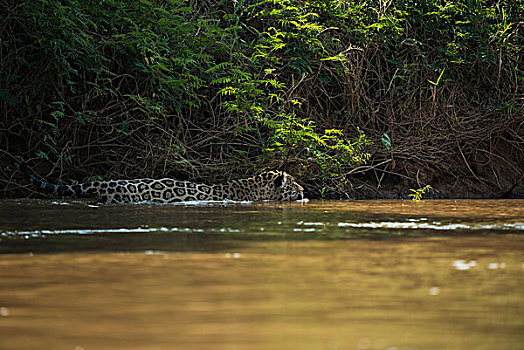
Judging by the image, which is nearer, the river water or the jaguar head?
the river water

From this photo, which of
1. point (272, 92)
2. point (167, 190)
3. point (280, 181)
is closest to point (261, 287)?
point (167, 190)

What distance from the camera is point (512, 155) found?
1085cm

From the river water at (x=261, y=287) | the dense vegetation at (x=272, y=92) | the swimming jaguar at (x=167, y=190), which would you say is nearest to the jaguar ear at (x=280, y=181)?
Answer: the swimming jaguar at (x=167, y=190)

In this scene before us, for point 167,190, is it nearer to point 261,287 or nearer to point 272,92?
point 272,92

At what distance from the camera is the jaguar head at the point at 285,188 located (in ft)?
27.6

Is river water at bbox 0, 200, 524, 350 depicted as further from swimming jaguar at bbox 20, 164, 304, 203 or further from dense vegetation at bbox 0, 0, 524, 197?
dense vegetation at bbox 0, 0, 524, 197

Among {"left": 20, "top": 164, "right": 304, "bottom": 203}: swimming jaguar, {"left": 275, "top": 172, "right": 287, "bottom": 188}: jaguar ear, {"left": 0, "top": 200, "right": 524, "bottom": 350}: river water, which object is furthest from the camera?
{"left": 275, "top": 172, "right": 287, "bottom": 188}: jaguar ear

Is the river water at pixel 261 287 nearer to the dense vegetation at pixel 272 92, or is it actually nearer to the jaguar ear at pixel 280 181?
the jaguar ear at pixel 280 181

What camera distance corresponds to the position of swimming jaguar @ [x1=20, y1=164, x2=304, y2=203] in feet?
25.1

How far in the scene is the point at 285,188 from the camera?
8.45 metres

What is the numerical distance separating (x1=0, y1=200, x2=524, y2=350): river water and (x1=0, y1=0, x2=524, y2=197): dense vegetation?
4369 mm

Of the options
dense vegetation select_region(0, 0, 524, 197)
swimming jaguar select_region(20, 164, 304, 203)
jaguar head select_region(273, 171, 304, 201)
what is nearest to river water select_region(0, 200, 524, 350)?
swimming jaguar select_region(20, 164, 304, 203)

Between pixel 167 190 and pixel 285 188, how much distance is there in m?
→ 1.47

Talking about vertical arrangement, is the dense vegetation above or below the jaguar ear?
above
